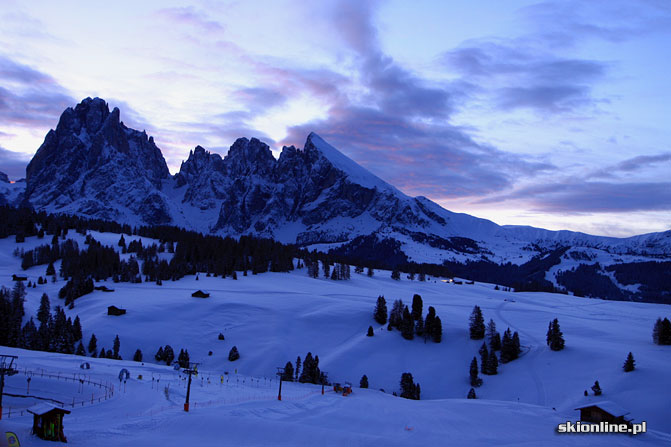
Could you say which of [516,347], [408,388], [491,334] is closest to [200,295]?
[408,388]

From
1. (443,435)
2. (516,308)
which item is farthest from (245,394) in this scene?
(516,308)

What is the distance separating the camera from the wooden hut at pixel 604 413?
4669 centimetres

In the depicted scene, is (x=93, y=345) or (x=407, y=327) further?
(x=407, y=327)

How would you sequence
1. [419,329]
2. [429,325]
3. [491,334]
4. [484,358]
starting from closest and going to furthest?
[484,358]
[491,334]
[429,325]
[419,329]

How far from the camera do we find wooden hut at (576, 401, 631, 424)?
153 feet

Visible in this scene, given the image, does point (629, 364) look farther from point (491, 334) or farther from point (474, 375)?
point (491, 334)

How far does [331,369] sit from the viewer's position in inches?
3356

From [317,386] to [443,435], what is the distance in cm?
3643

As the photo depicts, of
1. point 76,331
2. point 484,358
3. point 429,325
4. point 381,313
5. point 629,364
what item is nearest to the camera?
point 629,364

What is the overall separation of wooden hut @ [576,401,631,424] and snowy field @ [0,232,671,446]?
1523 millimetres

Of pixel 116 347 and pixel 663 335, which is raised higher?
pixel 663 335

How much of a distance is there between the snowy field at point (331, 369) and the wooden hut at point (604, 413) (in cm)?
152

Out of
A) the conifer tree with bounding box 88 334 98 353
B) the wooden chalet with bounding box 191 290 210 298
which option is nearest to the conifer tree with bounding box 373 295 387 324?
the wooden chalet with bounding box 191 290 210 298

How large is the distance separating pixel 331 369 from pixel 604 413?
47016 mm
